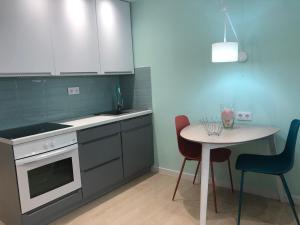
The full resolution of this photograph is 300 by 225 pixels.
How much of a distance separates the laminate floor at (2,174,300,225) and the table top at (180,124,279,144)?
2.44 feet

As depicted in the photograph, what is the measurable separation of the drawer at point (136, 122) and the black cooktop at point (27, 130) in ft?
2.38

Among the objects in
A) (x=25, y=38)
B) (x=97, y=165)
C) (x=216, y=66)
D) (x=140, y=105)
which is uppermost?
(x=25, y=38)

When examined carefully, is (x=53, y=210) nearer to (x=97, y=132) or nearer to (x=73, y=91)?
(x=97, y=132)

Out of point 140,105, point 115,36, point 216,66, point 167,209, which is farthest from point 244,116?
point 115,36

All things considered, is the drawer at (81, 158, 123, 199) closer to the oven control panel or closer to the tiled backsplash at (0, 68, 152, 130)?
the oven control panel

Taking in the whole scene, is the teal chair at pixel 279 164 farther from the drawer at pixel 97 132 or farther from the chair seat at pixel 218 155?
the drawer at pixel 97 132

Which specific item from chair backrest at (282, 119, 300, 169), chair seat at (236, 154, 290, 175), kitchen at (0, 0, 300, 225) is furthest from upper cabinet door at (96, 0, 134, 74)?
chair backrest at (282, 119, 300, 169)

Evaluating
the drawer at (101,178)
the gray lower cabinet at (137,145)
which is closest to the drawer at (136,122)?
the gray lower cabinet at (137,145)

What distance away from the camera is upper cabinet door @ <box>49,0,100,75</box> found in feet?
8.43

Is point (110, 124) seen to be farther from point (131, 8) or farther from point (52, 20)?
point (131, 8)

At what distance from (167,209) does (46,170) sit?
1.18 metres

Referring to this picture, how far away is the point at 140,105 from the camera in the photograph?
11.5 feet

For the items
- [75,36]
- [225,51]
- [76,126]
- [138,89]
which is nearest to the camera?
[225,51]

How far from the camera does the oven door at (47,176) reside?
2.13 meters
